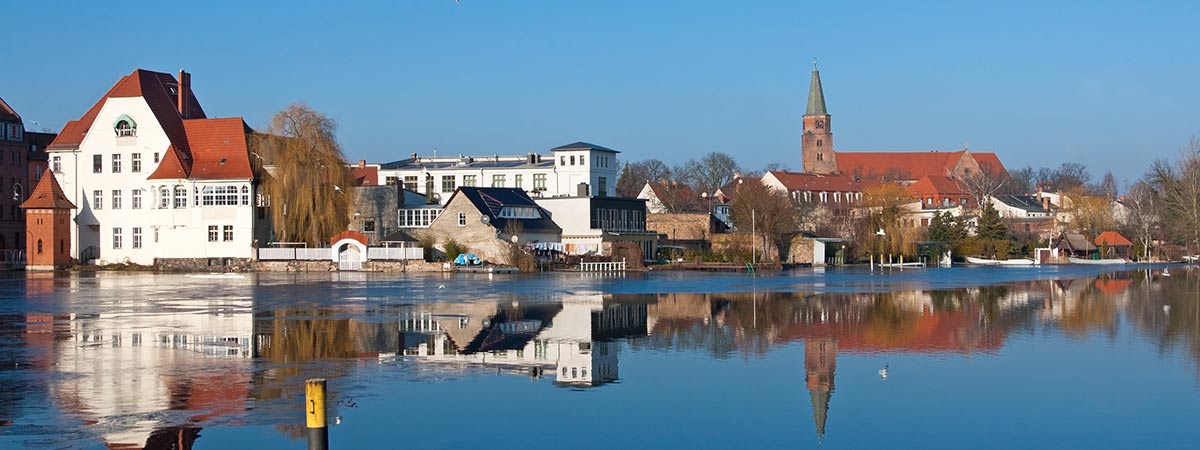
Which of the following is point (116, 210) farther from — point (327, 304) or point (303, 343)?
point (303, 343)

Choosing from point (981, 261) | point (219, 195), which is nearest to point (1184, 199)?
point (981, 261)

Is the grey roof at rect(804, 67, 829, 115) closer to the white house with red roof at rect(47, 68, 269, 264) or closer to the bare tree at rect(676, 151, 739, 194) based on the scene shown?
the bare tree at rect(676, 151, 739, 194)

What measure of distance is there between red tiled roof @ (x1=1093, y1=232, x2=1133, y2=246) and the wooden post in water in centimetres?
9180

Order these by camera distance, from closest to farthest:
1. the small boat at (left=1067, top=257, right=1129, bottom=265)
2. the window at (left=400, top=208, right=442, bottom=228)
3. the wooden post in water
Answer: the wooden post in water < the window at (left=400, top=208, right=442, bottom=228) < the small boat at (left=1067, top=257, right=1129, bottom=265)

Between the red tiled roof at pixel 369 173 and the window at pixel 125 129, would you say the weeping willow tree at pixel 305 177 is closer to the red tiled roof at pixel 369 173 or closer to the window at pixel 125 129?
the window at pixel 125 129

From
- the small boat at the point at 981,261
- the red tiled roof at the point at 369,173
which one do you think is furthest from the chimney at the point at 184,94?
the small boat at the point at 981,261

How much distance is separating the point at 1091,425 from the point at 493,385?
7.92 m

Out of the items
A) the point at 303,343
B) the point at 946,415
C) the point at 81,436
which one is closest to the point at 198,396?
the point at 81,436

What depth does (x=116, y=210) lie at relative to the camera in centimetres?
6956

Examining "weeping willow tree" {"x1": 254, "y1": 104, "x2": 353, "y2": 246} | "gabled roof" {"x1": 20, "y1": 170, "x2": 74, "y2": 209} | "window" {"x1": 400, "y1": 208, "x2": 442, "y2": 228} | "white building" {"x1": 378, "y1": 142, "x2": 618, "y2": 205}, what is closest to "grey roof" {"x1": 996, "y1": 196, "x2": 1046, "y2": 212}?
"white building" {"x1": 378, "y1": 142, "x2": 618, "y2": 205}

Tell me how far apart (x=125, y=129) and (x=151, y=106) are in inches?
80.4

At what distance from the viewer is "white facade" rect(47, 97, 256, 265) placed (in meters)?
67.3

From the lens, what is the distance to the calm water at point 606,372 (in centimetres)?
1415

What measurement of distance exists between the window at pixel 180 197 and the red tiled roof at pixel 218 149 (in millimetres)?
895
